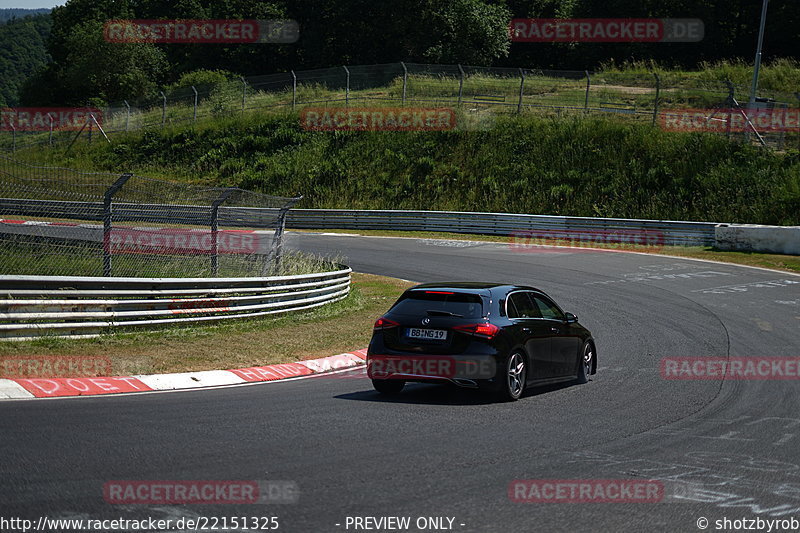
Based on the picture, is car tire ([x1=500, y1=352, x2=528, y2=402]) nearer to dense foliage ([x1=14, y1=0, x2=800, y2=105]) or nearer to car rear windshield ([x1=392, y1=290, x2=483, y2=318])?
car rear windshield ([x1=392, y1=290, x2=483, y2=318])

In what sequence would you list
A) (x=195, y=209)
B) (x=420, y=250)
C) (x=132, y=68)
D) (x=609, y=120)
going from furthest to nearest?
Result: (x=132, y=68) < (x=609, y=120) < (x=420, y=250) < (x=195, y=209)

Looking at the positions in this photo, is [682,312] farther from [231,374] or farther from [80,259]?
[80,259]

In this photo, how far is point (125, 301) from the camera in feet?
45.0

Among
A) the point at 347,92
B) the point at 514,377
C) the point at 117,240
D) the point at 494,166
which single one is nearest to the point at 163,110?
the point at 347,92

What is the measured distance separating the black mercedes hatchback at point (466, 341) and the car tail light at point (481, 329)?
0.04 feet

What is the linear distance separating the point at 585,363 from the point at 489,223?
24.3 metres

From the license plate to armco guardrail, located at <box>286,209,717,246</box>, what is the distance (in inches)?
912

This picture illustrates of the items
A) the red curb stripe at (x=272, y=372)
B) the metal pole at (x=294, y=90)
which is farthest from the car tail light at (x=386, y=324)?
the metal pole at (x=294, y=90)

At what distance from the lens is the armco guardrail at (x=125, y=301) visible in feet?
40.2

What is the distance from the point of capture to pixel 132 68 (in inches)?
2955

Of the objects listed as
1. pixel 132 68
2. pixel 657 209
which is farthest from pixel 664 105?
pixel 132 68

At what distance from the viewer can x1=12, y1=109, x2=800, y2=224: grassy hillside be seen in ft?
120

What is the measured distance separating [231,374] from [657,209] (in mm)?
28521

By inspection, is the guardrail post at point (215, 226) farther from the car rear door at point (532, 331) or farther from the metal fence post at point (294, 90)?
the metal fence post at point (294, 90)
